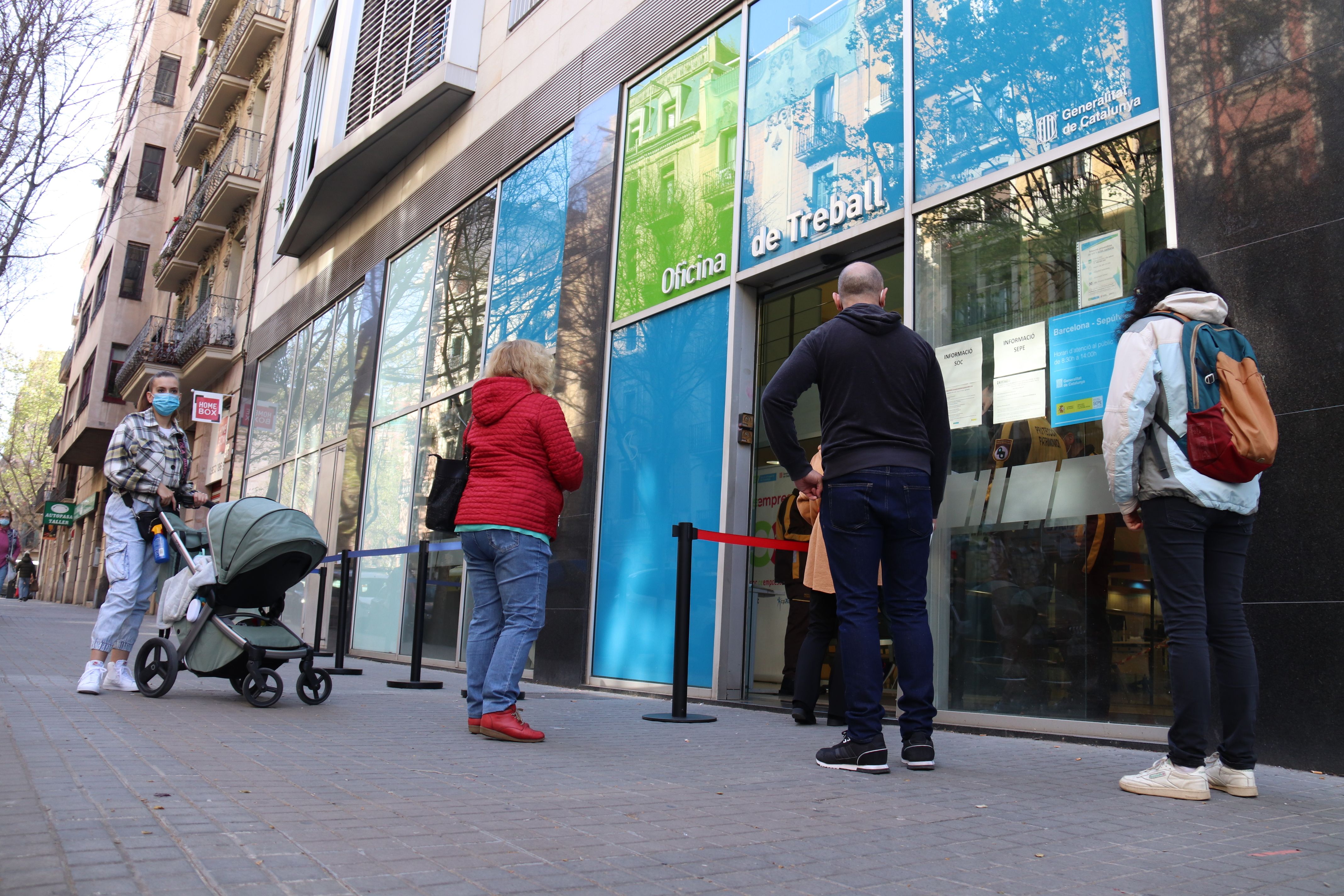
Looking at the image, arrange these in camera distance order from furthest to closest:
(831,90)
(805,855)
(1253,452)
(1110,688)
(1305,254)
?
(831,90) < (1110,688) < (1305,254) < (1253,452) < (805,855)

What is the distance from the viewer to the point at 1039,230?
5.46 m

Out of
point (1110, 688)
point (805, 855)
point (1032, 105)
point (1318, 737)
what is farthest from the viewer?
point (1032, 105)

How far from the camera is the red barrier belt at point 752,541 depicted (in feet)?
19.8

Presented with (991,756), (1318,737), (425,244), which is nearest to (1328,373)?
(1318,737)

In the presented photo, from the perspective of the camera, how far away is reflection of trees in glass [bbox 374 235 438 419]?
12.8 m

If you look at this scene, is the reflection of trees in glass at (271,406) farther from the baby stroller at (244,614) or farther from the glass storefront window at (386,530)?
the baby stroller at (244,614)

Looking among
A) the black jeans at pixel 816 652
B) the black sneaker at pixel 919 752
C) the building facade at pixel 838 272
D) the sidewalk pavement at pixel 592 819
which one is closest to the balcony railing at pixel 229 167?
the building facade at pixel 838 272

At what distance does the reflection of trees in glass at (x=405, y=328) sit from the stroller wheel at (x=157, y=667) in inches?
278

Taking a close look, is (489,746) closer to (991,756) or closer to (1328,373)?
(991,756)

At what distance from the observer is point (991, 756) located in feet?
14.3

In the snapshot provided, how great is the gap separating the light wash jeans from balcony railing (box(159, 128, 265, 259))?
751 inches

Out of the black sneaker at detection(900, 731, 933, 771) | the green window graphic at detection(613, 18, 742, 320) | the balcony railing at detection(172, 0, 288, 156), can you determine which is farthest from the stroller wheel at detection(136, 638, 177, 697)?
the balcony railing at detection(172, 0, 288, 156)

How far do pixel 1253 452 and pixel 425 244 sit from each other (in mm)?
11413

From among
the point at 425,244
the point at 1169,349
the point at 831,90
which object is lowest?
the point at 1169,349
